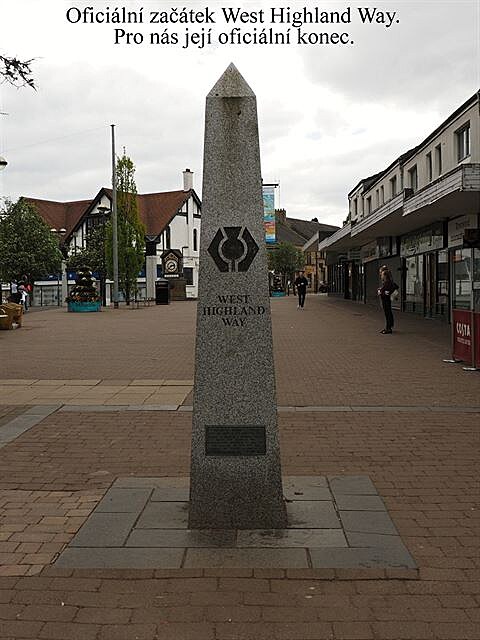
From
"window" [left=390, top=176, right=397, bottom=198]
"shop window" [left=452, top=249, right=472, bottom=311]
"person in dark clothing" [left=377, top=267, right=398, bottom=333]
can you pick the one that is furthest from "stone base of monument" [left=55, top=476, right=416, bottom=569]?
"window" [left=390, top=176, right=397, bottom=198]

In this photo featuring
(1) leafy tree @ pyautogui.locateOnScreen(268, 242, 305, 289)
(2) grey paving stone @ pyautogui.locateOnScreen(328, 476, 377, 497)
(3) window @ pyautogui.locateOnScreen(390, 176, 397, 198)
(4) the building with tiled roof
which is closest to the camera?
(2) grey paving stone @ pyautogui.locateOnScreen(328, 476, 377, 497)

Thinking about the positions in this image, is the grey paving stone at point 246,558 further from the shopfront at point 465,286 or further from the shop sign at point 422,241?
the shop sign at point 422,241

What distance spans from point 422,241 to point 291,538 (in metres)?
25.7

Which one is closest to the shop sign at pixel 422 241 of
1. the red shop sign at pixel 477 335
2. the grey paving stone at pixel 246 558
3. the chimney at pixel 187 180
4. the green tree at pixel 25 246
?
the red shop sign at pixel 477 335

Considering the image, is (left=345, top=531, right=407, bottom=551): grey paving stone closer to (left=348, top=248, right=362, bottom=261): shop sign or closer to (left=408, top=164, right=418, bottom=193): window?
(left=408, top=164, right=418, bottom=193): window

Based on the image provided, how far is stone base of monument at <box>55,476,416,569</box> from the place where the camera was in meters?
4.16

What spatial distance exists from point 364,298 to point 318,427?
38.9 metres

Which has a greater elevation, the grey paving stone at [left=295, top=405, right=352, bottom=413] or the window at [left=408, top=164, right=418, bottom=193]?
the window at [left=408, top=164, right=418, bottom=193]

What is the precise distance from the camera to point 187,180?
72750mm

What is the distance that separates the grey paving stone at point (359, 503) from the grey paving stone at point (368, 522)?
0.28 feet

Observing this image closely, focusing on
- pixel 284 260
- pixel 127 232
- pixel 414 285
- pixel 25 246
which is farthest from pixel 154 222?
pixel 414 285

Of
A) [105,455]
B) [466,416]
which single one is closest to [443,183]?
[466,416]

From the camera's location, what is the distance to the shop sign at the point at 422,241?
26.1 m

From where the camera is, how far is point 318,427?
7.90 meters
